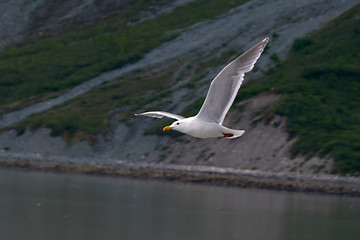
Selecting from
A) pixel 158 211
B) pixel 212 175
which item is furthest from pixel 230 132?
pixel 212 175

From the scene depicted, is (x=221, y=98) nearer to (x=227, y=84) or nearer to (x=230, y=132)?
(x=227, y=84)

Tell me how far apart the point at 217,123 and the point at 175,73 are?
36940mm

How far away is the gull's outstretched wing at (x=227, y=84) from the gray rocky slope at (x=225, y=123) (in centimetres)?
2349

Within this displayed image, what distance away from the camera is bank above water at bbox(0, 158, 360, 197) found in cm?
3822

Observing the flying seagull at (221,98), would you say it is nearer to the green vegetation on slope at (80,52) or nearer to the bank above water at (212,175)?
the bank above water at (212,175)

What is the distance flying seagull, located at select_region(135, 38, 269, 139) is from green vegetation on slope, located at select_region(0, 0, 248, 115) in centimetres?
3594

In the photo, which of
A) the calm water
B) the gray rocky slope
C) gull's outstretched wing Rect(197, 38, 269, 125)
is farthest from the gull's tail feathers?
the gray rocky slope

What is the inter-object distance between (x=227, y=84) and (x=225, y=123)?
2816 cm

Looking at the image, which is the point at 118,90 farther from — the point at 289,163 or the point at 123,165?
the point at 289,163

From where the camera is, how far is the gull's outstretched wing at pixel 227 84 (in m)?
16.4

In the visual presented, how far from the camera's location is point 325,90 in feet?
155

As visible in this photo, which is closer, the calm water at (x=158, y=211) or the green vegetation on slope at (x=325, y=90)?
the calm water at (x=158, y=211)

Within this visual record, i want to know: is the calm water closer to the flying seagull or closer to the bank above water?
the bank above water

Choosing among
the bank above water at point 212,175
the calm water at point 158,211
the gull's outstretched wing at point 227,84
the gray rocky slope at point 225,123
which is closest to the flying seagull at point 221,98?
the gull's outstretched wing at point 227,84
